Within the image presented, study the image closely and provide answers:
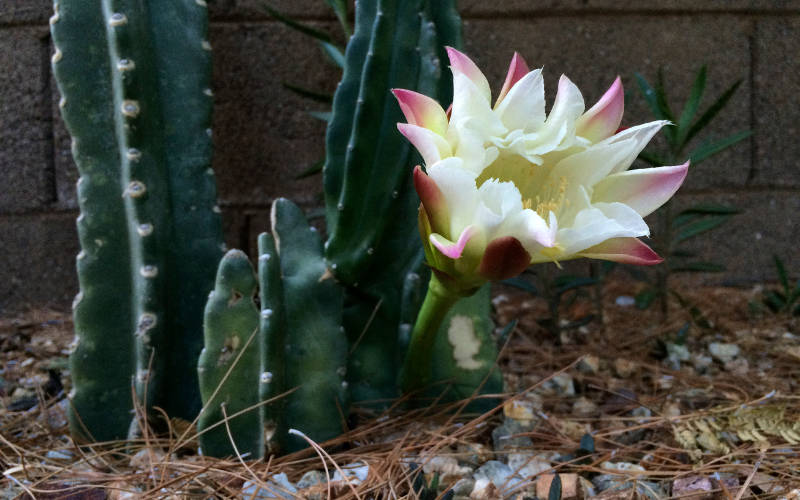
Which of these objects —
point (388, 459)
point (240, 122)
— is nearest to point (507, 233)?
point (388, 459)

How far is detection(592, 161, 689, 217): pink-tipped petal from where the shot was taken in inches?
26.0

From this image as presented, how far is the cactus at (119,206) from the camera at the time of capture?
89 cm

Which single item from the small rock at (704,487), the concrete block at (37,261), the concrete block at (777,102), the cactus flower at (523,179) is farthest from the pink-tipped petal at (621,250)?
the concrete block at (37,261)

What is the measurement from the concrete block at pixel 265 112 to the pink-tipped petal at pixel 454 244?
1.18m

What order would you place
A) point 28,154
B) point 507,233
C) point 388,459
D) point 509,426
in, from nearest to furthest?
point 507,233
point 388,459
point 509,426
point 28,154

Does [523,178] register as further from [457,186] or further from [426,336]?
[426,336]

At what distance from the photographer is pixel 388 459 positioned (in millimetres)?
794

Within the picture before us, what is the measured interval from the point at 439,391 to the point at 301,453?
275 mm

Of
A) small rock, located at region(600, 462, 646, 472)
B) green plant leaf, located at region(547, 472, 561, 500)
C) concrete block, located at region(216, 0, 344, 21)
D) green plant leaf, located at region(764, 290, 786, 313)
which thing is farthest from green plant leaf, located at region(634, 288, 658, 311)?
concrete block, located at region(216, 0, 344, 21)

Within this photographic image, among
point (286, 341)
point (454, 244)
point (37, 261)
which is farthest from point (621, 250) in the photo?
point (37, 261)

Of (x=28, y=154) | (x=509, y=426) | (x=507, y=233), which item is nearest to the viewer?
(x=507, y=233)

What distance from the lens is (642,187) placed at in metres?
0.67

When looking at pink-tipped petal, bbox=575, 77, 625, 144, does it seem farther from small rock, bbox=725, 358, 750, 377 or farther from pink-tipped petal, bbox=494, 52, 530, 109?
small rock, bbox=725, 358, 750, 377

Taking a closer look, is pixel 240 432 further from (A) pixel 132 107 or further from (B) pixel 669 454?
(B) pixel 669 454
